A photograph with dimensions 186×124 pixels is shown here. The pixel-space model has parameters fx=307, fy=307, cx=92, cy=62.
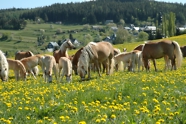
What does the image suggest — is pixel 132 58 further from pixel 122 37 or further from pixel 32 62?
pixel 122 37

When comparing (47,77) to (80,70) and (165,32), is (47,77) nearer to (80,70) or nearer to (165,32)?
(80,70)

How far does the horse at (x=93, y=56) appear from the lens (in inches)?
683

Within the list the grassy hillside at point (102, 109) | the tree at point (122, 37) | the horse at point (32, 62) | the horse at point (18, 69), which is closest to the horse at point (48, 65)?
the horse at point (32, 62)

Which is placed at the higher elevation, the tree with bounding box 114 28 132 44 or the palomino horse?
the palomino horse

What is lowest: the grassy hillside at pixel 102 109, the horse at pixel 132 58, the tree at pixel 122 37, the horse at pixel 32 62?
the tree at pixel 122 37

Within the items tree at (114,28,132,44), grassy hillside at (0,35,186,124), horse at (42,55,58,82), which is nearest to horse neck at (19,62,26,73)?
horse at (42,55,58,82)

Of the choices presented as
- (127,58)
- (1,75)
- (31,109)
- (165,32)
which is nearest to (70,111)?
(31,109)

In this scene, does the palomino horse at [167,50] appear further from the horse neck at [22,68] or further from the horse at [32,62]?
the horse neck at [22,68]

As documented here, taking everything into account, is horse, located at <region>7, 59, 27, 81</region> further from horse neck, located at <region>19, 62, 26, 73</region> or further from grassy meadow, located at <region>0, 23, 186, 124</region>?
grassy meadow, located at <region>0, 23, 186, 124</region>

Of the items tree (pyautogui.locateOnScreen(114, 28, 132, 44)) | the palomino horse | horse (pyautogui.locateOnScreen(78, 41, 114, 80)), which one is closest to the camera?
horse (pyautogui.locateOnScreen(78, 41, 114, 80))

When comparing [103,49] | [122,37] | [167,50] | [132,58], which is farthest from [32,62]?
[122,37]

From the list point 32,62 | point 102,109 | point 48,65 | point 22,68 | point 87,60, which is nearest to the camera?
point 102,109

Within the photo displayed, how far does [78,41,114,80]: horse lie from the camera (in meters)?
17.3

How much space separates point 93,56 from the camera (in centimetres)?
1820
